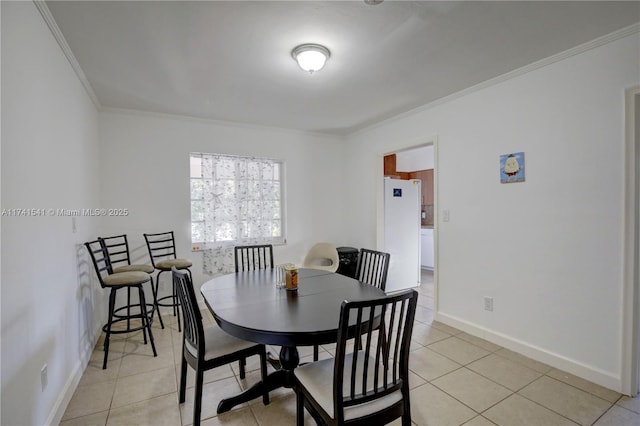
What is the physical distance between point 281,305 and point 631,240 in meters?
2.38

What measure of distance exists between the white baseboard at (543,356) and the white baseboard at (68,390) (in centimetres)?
331

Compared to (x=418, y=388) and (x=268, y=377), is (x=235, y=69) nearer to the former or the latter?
(x=268, y=377)

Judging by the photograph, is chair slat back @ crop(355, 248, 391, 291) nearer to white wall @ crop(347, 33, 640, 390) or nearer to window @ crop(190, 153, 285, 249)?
white wall @ crop(347, 33, 640, 390)

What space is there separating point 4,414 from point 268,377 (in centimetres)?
130

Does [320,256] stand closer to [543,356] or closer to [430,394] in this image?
[430,394]

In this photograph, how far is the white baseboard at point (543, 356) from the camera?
2.16 m

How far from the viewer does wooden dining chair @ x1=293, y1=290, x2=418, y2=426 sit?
4.19ft

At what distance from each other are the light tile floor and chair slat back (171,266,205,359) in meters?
0.53

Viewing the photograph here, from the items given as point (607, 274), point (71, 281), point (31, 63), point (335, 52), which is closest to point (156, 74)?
point (31, 63)

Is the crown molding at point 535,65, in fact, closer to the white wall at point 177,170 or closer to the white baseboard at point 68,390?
the white wall at point 177,170

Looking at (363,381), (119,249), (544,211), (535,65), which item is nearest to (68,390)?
(119,249)

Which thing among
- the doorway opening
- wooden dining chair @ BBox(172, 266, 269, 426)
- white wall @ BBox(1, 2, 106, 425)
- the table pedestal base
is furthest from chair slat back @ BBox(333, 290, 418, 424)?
the doorway opening

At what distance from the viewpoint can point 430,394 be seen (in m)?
2.12

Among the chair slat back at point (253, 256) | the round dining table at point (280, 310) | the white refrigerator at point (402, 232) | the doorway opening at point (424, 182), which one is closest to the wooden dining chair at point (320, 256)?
the chair slat back at point (253, 256)
